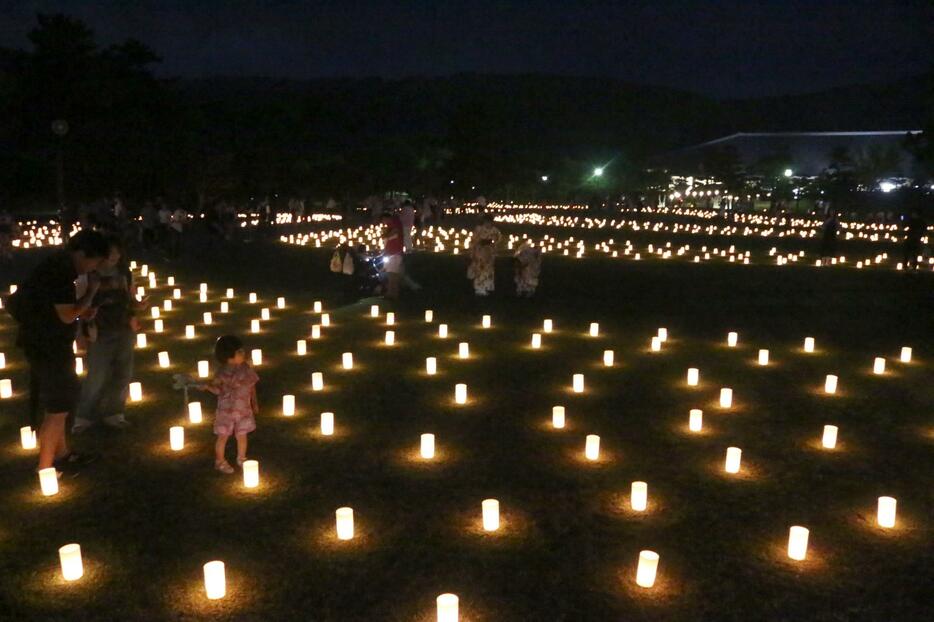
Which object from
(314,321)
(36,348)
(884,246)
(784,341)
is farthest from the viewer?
(884,246)

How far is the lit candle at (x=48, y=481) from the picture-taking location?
Result: 601cm

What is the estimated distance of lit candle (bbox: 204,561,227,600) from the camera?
4562 millimetres

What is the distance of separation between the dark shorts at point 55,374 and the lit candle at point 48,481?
1.47 feet

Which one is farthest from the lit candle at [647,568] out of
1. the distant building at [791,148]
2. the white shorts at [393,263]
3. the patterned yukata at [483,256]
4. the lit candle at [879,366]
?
the distant building at [791,148]

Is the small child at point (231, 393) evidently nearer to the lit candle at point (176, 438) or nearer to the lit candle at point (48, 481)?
the lit candle at point (176, 438)

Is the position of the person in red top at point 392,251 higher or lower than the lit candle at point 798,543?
higher

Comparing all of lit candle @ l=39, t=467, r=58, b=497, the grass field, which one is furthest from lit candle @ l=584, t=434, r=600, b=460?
lit candle @ l=39, t=467, r=58, b=497

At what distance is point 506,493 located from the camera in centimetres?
615

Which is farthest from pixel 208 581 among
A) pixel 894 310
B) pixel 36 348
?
pixel 894 310

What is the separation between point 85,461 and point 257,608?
111 inches

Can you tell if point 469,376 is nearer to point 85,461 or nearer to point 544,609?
point 85,461

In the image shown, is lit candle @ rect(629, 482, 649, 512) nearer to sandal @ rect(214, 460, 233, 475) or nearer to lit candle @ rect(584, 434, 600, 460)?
lit candle @ rect(584, 434, 600, 460)

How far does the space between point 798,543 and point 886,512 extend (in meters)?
0.93

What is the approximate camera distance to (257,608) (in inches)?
179
